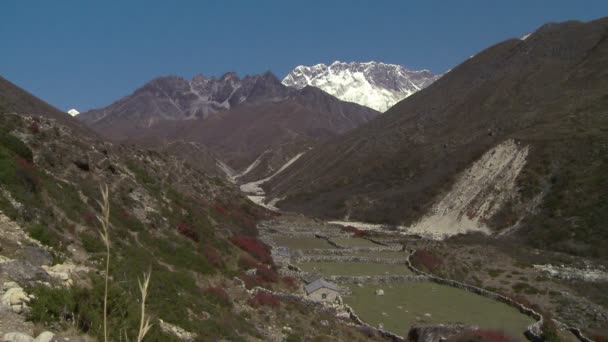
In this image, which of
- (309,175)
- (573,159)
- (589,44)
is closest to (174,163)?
(573,159)

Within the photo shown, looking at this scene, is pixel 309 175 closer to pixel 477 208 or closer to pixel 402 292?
pixel 477 208

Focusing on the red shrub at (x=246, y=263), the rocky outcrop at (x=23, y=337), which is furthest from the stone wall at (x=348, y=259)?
the rocky outcrop at (x=23, y=337)

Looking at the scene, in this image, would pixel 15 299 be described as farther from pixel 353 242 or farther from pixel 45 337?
pixel 353 242

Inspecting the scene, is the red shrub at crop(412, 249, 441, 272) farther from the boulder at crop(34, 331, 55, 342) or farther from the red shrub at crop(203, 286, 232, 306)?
the boulder at crop(34, 331, 55, 342)

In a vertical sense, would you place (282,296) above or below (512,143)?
below

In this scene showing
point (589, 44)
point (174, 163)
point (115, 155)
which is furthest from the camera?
point (589, 44)

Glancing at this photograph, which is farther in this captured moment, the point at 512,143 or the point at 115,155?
the point at 512,143

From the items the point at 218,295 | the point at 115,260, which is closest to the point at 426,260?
the point at 218,295
